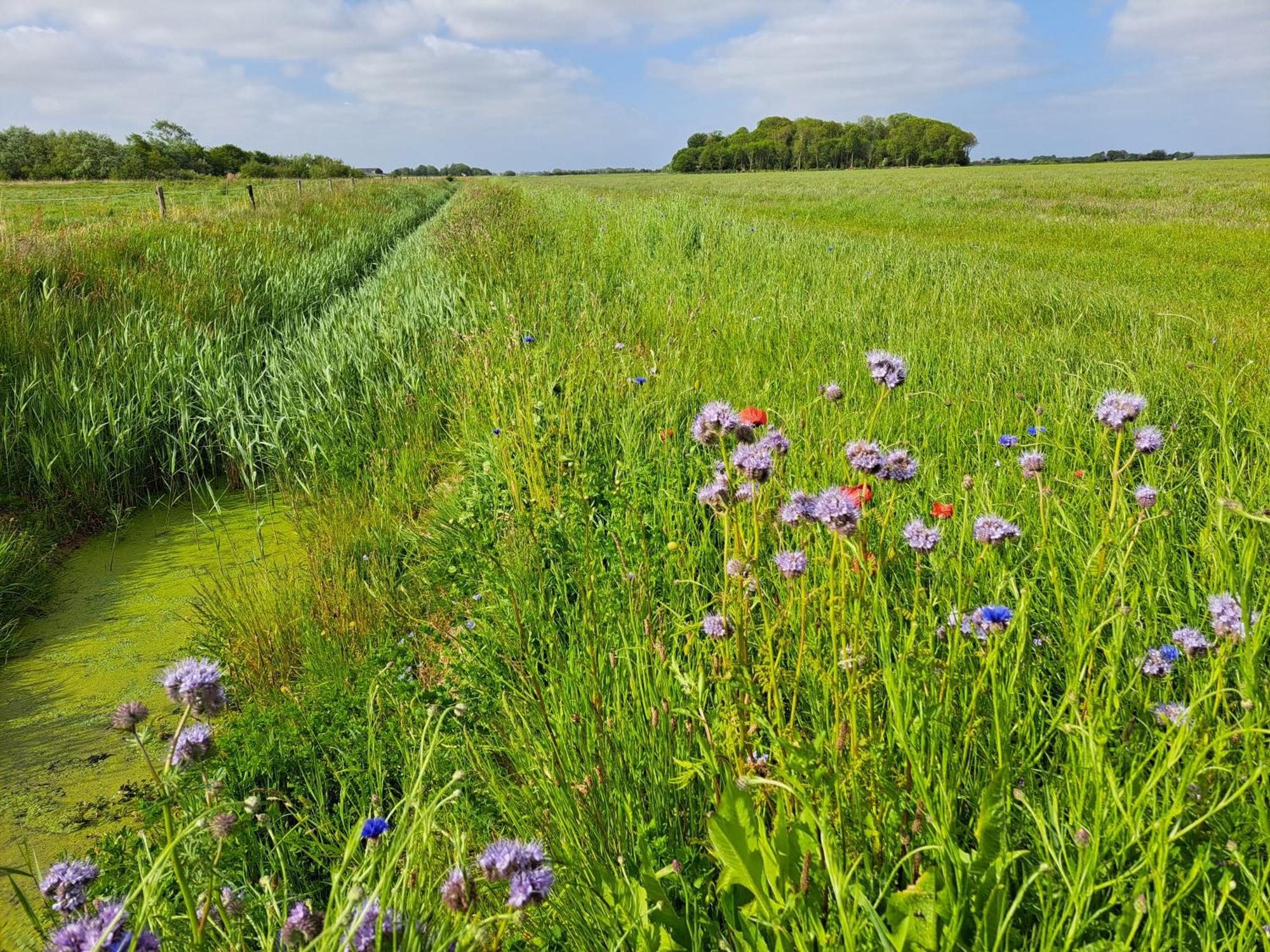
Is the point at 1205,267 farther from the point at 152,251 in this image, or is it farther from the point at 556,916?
the point at 152,251

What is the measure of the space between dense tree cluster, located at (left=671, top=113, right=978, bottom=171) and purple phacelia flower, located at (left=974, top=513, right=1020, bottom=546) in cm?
9233

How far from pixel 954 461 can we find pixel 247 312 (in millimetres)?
6834

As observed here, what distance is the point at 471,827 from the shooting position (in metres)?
1.68

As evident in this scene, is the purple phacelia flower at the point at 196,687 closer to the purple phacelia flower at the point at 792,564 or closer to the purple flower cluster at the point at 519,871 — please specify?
the purple flower cluster at the point at 519,871

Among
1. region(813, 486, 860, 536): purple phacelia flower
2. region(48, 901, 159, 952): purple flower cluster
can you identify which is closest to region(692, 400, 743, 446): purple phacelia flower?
region(813, 486, 860, 536): purple phacelia flower

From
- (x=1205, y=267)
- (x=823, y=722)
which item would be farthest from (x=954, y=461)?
(x=1205, y=267)

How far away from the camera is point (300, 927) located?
3.10 feet

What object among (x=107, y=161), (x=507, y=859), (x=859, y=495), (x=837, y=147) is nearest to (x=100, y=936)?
(x=507, y=859)

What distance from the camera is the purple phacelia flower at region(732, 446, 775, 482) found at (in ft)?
4.51

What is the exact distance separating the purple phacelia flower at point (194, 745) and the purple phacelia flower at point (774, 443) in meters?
1.06

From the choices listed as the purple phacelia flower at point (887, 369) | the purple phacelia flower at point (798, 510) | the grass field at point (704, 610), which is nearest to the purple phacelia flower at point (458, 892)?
the grass field at point (704, 610)

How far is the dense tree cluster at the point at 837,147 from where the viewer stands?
8706cm

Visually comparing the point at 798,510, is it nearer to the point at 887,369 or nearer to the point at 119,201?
the point at 887,369

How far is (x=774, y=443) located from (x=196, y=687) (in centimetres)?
113
